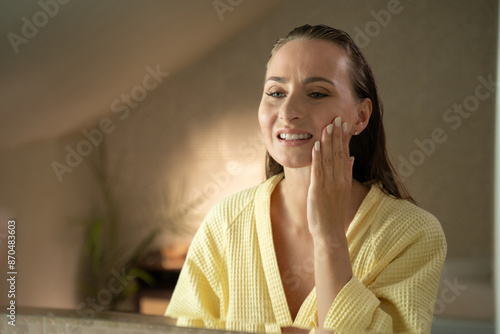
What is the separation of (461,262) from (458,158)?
99 millimetres

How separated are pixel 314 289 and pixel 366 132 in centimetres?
17

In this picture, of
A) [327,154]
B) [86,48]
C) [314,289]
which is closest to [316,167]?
[327,154]

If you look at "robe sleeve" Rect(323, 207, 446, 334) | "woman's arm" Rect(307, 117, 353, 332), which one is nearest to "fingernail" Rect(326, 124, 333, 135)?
"woman's arm" Rect(307, 117, 353, 332)

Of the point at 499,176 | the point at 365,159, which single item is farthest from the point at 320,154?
the point at 499,176

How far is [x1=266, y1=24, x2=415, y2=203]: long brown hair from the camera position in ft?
1.82

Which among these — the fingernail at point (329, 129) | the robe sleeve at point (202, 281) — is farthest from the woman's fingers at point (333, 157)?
the robe sleeve at point (202, 281)

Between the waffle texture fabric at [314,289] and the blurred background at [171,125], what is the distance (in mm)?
16

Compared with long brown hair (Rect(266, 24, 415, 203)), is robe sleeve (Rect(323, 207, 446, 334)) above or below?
below

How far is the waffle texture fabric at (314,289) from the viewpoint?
0.54m

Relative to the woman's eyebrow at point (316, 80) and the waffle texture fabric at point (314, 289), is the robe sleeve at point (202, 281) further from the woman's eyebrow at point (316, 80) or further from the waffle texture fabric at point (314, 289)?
the woman's eyebrow at point (316, 80)

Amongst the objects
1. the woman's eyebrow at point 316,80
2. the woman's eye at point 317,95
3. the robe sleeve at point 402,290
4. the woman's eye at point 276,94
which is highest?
the woman's eyebrow at point 316,80

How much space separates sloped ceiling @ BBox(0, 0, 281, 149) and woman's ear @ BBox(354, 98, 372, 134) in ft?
0.46

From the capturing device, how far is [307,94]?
56cm

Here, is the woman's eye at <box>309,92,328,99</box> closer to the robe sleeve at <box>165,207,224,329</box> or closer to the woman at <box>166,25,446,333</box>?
the woman at <box>166,25,446,333</box>
